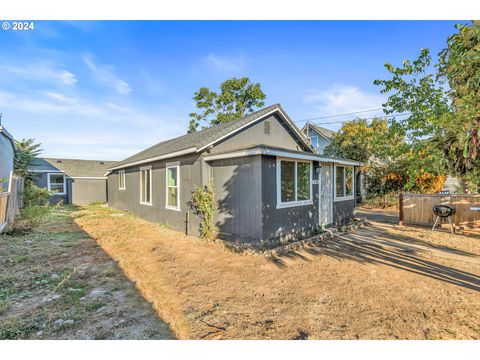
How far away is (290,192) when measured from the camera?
6941 millimetres

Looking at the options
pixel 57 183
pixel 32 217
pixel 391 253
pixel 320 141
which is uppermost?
pixel 320 141

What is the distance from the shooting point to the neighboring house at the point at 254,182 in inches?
245

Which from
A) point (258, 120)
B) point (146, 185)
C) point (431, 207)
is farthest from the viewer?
point (146, 185)

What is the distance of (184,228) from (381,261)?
5.96 meters

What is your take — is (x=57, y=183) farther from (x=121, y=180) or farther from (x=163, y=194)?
(x=163, y=194)

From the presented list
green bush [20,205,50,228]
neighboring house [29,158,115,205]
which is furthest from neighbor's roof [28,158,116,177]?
green bush [20,205,50,228]

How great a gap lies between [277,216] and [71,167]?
21016 mm

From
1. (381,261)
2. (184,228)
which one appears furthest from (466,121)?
(184,228)

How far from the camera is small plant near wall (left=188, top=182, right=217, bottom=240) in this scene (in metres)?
7.12

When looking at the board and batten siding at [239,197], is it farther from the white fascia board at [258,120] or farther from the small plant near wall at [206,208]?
the white fascia board at [258,120]

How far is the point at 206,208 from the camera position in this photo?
7121mm

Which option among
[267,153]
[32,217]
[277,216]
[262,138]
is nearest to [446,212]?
[277,216]
